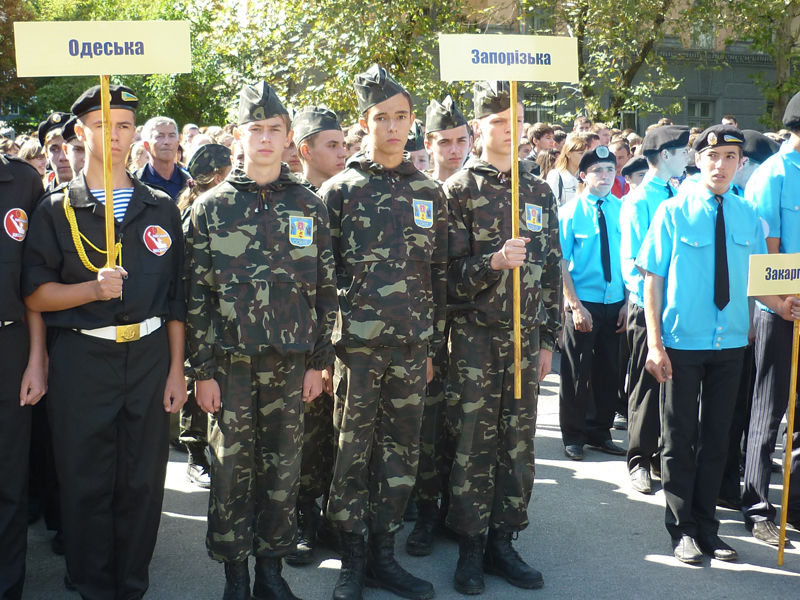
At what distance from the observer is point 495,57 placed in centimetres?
445

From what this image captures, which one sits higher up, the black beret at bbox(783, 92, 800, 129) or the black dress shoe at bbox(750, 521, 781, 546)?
the black beret at bbox(783, 92, 800, 129)

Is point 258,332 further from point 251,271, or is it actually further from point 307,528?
point 307,528

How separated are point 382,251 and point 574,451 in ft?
10.4

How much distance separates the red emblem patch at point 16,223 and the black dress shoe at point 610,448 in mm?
4662

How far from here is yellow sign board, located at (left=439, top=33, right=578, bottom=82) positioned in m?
4.41

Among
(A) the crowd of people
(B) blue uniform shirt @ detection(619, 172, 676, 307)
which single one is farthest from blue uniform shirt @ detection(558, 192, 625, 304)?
(A) the crowd of people

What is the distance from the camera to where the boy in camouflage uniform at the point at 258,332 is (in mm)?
4094

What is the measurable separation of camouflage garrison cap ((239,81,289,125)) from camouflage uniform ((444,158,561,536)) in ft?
3.37

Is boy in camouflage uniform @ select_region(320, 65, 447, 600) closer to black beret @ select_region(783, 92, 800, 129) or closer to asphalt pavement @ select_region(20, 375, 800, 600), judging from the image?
asphalt pavement @ select_region(20, 375, 800, 600)

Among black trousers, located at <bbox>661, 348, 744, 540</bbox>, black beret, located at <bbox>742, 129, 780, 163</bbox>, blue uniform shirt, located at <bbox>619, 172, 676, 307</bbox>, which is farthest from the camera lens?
black beret, located at <bbox>742, 129, 780, 163</bbox>

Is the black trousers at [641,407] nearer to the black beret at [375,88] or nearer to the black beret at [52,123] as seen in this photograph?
the black beret at [375,88]

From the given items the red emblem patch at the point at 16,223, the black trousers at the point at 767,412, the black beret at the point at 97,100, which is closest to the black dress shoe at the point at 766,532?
the black trousers at the point at 767,412

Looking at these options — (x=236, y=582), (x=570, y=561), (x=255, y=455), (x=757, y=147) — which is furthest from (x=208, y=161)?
(x=757, y=147)

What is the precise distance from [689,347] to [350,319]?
1.88 m
